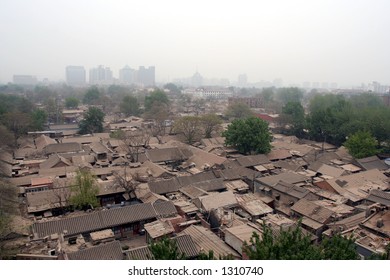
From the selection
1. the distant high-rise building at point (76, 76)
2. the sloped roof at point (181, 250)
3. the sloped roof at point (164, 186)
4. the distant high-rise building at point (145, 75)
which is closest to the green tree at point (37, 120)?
the sloped roof at point (164, 186)

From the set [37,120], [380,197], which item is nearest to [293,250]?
[380,197]

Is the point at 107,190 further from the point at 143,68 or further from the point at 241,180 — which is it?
the point at 143,68

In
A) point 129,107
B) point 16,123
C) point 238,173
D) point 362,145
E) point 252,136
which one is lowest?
point 238,173

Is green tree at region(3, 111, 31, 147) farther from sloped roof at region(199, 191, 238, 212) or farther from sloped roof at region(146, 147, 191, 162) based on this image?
sloped roof at region(199, 191, 238, 212)

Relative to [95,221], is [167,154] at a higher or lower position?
higher

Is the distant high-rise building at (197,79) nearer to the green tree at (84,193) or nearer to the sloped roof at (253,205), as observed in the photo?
the sloped roof at (253,205)

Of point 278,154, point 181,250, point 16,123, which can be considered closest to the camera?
point 181,250

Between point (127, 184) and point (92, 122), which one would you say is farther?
point (92, 122)

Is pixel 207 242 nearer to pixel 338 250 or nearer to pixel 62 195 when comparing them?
pixel 338 250
